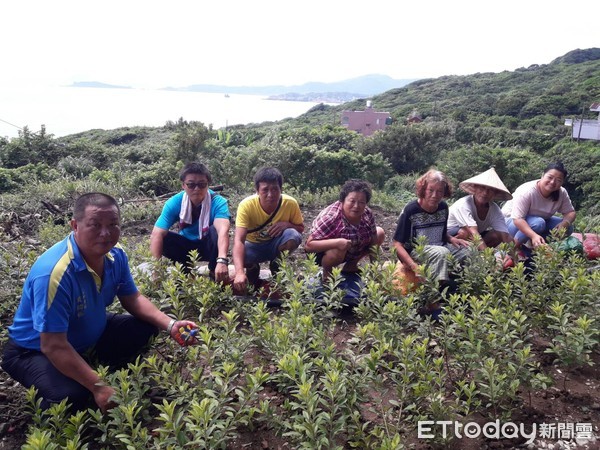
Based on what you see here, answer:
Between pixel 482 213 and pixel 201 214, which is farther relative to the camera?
pixel 482 213

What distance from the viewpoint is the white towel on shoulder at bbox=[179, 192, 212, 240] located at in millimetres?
4316

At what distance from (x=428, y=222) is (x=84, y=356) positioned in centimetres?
302

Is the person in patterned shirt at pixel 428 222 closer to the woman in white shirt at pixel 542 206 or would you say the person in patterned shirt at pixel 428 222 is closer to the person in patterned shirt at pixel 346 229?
the person in patterned shirt at pixel 346 229

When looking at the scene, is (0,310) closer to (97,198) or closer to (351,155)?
(97,198)

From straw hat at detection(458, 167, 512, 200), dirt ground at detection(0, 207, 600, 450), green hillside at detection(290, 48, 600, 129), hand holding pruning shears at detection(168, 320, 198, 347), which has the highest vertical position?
green hillside at detection(290, 48, 600, 129)

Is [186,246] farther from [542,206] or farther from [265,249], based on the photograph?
[542,206]

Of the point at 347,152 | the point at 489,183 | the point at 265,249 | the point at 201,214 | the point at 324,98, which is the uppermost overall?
the point at 324,98

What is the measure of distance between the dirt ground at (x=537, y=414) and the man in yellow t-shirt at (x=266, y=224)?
179 cm

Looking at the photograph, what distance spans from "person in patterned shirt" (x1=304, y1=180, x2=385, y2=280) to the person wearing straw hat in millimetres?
918

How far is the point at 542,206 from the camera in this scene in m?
5.13

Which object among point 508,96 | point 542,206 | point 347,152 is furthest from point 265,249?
point 508,96

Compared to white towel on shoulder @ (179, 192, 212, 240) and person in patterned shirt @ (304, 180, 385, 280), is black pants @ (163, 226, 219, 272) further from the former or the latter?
person in patterned shirt @ (304, 180, 385, 280)

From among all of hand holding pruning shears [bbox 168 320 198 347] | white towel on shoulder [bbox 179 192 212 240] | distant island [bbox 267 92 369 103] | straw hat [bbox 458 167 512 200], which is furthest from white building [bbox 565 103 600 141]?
distant island [bbox 267 92 369 103]

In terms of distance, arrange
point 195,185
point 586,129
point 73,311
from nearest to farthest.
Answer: point 73,311 → point 195,185 → point 586,129
